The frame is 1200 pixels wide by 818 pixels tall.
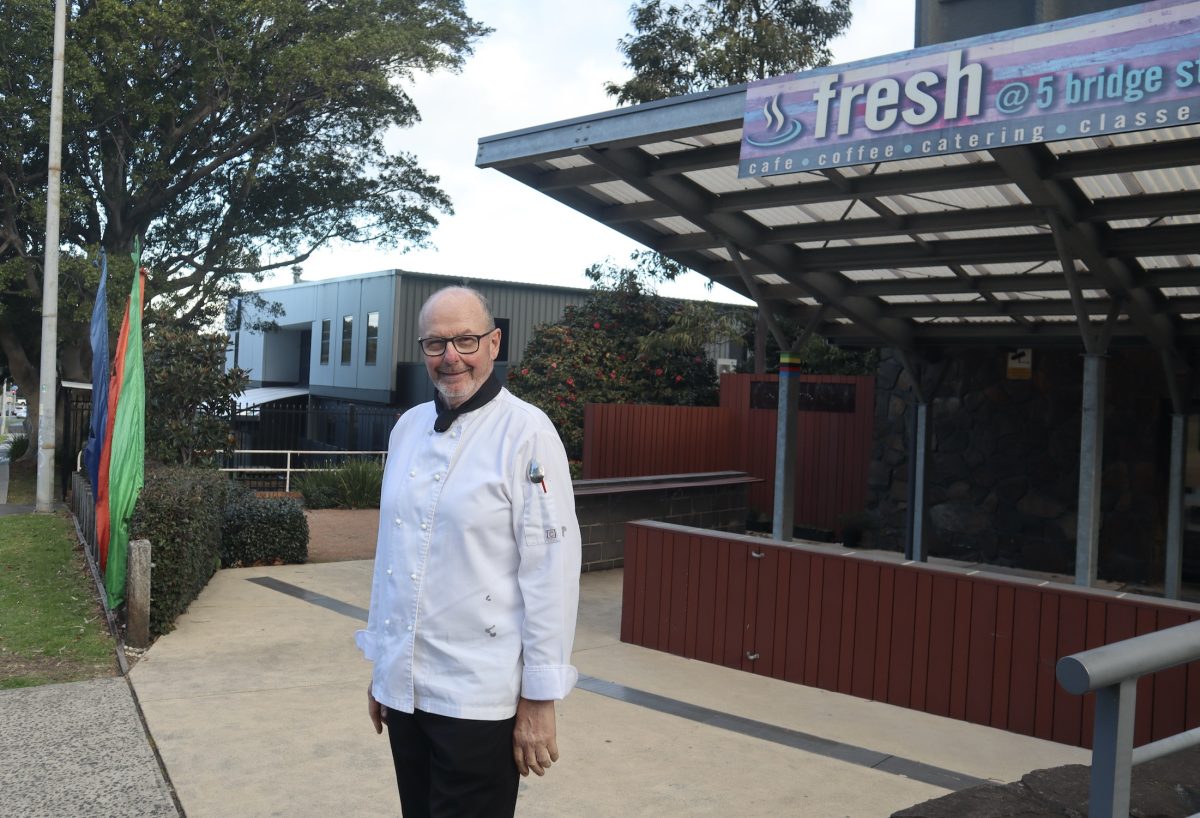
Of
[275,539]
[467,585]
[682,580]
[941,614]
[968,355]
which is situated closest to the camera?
[467,585]

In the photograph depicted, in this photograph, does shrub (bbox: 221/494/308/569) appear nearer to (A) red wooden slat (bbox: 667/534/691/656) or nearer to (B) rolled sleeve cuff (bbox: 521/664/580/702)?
(A) red wooden slat (bbox: 667/534/691/656)

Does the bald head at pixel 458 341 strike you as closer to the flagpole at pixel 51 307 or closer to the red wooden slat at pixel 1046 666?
the red wooden slat at pixel 1046 666

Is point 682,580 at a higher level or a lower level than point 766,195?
lower

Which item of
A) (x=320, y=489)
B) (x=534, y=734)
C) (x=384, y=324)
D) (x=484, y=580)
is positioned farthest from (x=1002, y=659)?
(x=384, y=324)

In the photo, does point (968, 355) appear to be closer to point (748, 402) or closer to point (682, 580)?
point (748, 402)

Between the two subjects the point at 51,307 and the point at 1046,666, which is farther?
the point at 51,307

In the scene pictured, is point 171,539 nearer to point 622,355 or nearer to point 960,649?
point 960,649

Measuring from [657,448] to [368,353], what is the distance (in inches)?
551

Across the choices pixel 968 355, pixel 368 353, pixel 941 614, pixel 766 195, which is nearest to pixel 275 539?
pixel 766 195

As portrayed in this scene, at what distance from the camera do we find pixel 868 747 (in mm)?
5637

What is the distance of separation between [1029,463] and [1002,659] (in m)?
6.82

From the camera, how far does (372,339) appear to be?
89.4ft

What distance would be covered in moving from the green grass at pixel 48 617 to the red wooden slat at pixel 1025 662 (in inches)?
215

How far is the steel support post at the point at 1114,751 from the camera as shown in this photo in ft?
7.07
